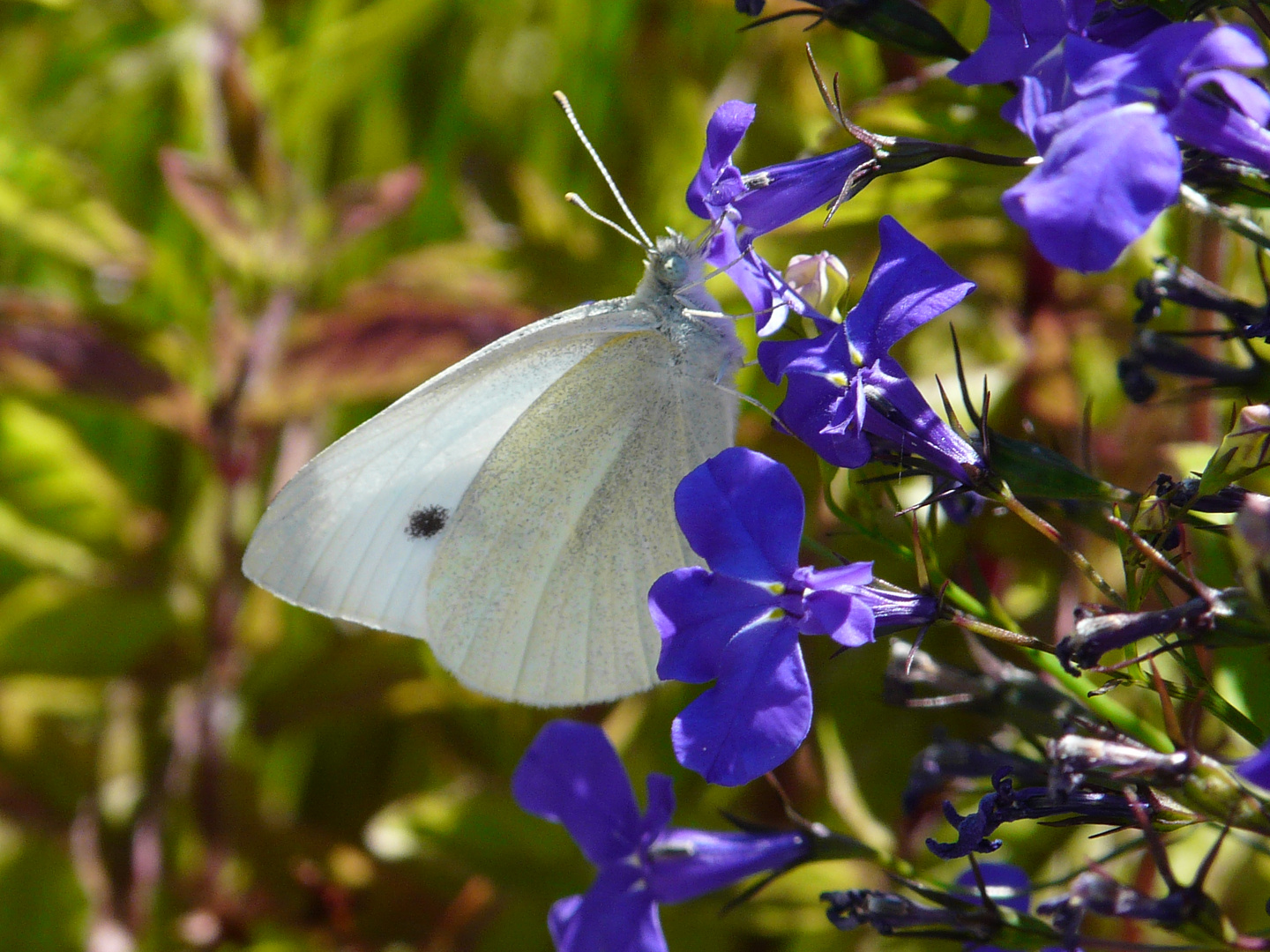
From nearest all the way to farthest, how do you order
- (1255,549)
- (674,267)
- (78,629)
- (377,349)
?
(1255,549) → (674,267) → (377,349) → (78,629)

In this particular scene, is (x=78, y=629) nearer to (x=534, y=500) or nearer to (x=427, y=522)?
(x=427, y=522)

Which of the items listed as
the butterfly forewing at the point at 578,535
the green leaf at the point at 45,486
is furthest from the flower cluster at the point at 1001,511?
the green leaf at the point at 45,486

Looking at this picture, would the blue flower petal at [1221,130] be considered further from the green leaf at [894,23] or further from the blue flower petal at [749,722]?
the blue flower petal at [749,722]

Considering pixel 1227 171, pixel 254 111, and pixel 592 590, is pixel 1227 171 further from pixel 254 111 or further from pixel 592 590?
pixel 254 111

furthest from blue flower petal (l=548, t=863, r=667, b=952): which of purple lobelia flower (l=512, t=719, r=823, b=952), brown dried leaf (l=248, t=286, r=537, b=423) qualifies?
brown dried leaf (l=248, t=286, r=537, b=423)

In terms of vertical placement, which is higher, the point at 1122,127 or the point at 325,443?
the point at 1122,127

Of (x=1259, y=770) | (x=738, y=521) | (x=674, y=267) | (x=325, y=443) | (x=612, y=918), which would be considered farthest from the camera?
(x=325, y=443)

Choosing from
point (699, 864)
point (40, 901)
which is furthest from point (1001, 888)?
point (40, 901)

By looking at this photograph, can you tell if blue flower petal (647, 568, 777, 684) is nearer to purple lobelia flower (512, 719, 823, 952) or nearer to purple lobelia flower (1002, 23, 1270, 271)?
purple lobelia flower (512, 719, 823, 952)
